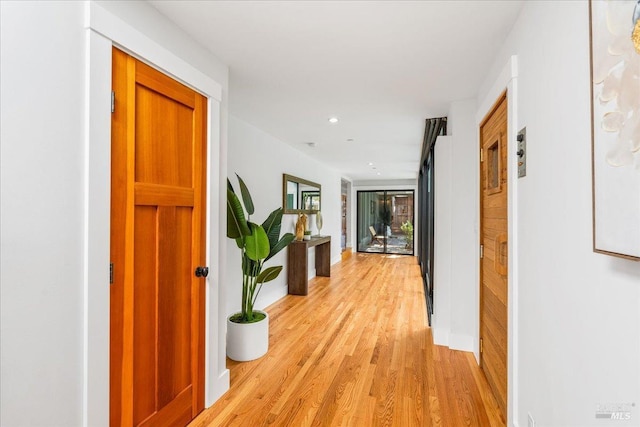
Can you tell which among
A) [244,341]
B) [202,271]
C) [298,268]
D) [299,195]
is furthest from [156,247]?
[299,195]

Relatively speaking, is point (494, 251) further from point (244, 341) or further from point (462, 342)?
point (244, 341)

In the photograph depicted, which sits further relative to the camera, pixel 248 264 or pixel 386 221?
pixel 386 221

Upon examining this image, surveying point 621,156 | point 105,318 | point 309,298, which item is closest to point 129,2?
point 105,318

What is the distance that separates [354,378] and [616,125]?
225 cm

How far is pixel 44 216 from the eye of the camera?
1125mm

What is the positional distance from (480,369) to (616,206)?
7.35 feet

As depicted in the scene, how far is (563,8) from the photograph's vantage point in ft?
3.69

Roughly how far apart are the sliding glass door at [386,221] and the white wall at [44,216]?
29.3 feet

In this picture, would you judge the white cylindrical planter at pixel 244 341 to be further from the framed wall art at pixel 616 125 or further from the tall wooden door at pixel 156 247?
the framed wall art at pixel 616 125

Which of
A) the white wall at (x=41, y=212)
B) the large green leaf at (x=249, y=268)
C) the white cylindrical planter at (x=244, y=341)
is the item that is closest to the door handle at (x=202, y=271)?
the white wall at (x=41, y=212)

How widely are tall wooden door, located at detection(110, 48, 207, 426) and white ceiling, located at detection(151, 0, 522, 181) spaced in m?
0.51

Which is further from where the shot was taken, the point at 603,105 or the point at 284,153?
the point at 284,153

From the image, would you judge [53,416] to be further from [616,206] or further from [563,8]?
[563,8]

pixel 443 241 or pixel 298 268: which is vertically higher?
pixel 443 241
